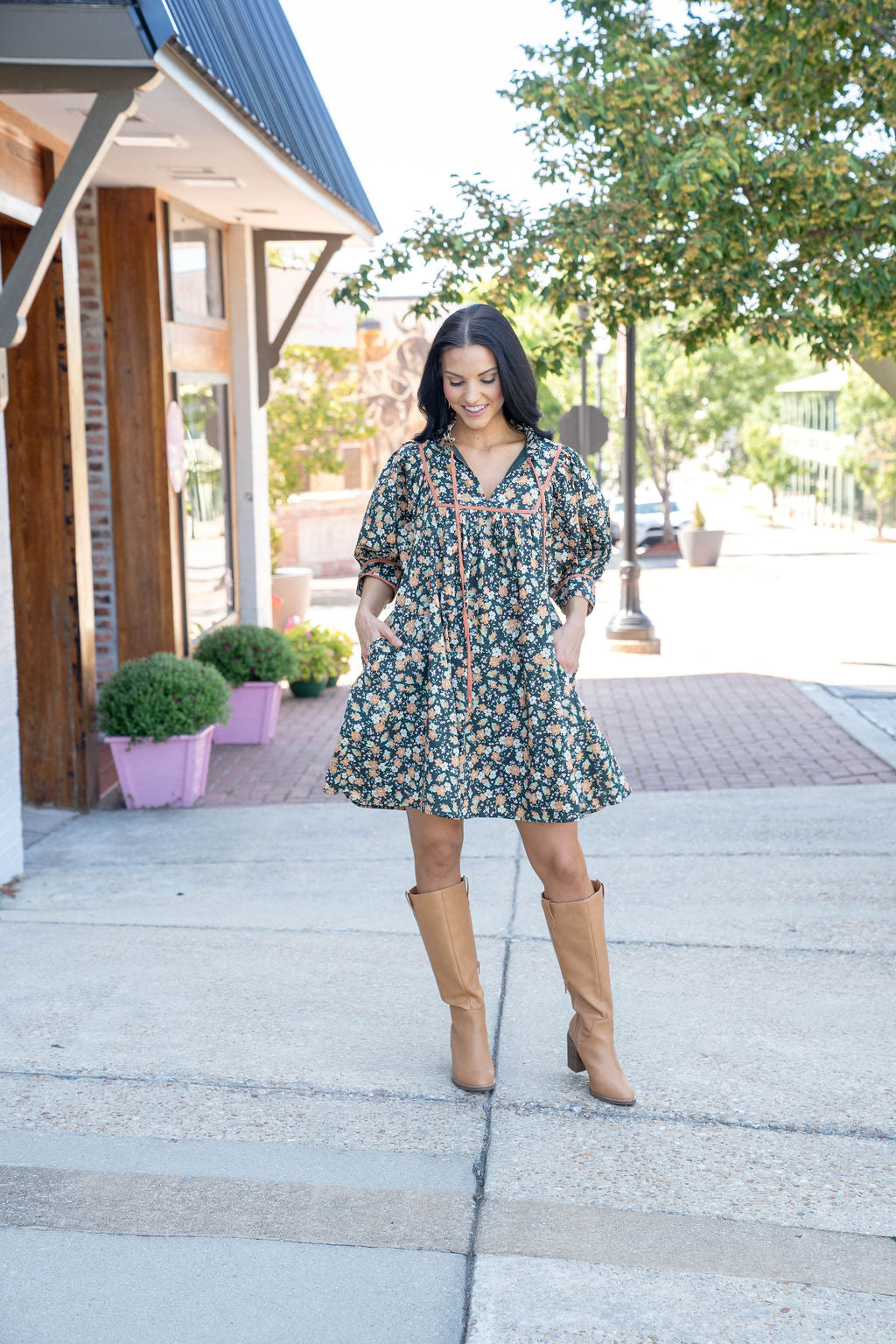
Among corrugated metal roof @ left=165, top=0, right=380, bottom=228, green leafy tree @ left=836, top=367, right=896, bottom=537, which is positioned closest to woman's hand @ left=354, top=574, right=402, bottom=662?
corrugated metal roof @ left=165, top=0, right=380, bottom=228

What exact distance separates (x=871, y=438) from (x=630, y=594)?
910 inches

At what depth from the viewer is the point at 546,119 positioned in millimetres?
8289

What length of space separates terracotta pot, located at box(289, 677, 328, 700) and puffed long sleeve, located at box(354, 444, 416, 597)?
7.64 m

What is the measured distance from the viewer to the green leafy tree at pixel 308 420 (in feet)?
55.4

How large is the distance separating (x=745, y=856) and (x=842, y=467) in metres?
31.3

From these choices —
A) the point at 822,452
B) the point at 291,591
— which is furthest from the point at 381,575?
the point at 822,452

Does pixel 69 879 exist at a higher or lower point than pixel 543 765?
lower

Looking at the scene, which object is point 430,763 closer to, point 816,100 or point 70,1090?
point 70,1090

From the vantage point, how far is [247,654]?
9.10 metres

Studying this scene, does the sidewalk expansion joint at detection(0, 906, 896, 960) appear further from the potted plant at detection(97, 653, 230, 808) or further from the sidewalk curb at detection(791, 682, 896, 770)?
the sidewalk curb at detection(791, 682, 896, 770)

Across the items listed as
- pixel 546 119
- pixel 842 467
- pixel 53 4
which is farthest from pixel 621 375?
pixel 842 467

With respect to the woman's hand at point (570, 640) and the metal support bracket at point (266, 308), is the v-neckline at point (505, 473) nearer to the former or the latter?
the woman's hand at point (570, 640)

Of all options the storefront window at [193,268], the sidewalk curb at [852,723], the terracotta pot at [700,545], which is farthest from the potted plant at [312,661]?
the terracotta pot at [700,545]

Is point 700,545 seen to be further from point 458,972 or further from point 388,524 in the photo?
point 458,972
